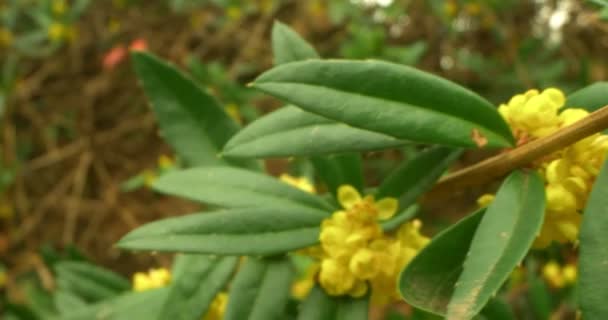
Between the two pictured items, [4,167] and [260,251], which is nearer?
[260,251]

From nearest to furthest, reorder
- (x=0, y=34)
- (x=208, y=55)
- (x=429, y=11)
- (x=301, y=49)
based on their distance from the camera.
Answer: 1. (x=301, y=49)
2. (x=429, y=11)
3. (x=0, y=34)
4. (x=208, y=55)

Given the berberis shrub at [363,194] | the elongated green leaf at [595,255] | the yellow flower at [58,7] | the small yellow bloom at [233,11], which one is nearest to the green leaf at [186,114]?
the berberis shrub at [363,194]

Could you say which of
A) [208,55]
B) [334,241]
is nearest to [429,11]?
[208,55]

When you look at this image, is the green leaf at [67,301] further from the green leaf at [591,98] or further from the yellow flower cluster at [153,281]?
the green leaf at [591,98]

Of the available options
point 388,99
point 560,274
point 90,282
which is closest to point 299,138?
point 388,99

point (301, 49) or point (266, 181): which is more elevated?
point (301, 49)

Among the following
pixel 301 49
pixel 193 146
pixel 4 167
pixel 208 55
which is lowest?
pixel 4 167

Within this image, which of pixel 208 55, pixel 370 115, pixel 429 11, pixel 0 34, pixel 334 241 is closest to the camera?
pixel 370 115

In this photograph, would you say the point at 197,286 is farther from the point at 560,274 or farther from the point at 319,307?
the point at 560,274

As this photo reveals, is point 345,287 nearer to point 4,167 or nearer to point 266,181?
point 266,181
